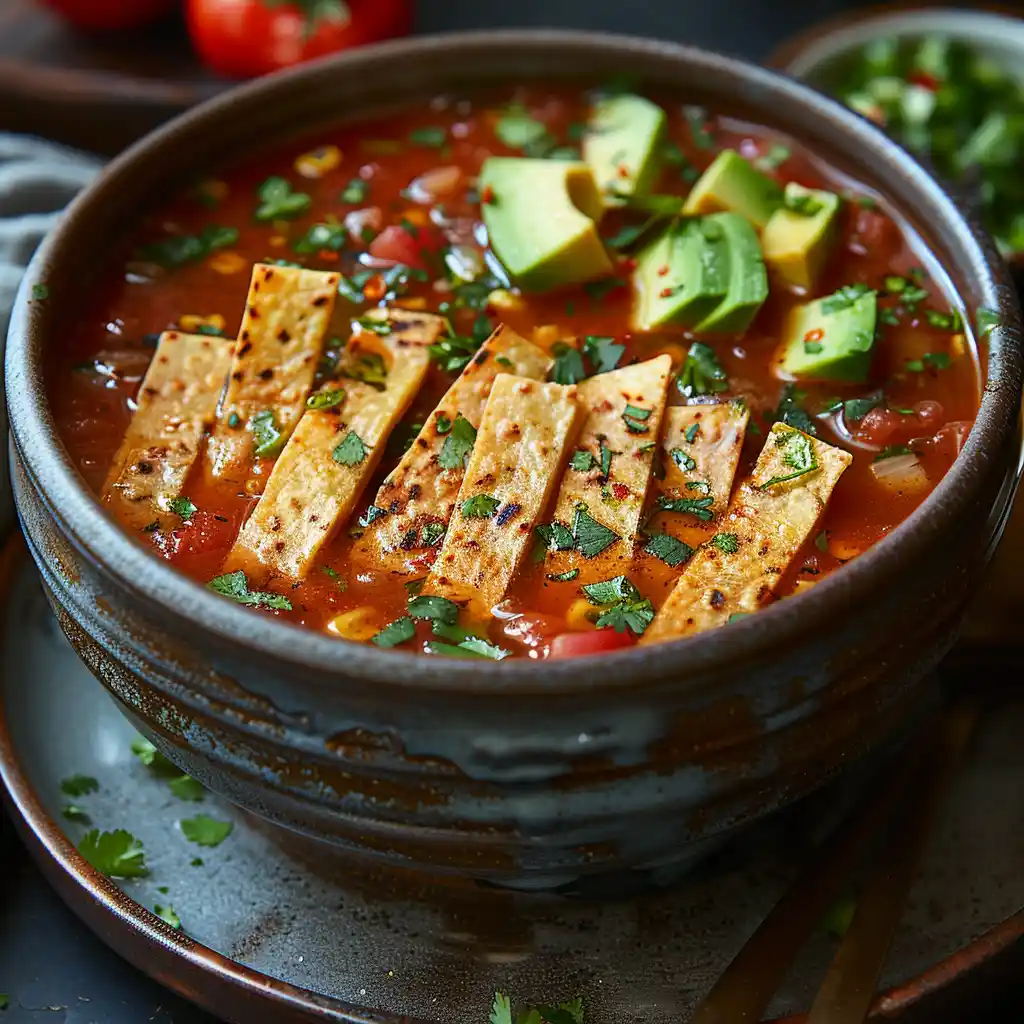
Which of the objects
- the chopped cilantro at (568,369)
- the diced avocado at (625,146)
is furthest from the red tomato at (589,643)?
the diced avocado at (625,146)

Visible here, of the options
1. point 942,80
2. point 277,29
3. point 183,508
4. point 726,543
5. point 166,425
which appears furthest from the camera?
point 942,80

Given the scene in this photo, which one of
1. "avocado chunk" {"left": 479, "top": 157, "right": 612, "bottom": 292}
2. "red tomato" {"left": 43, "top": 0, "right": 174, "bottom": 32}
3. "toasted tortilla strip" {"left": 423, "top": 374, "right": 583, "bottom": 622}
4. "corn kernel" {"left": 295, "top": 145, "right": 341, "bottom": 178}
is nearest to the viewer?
"toasted tortilla strip" {"left": 423, "top": 374, "right": 583, "bottom": 622}

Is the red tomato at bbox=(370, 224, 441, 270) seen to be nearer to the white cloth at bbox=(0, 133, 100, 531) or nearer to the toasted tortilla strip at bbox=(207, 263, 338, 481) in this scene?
the toasted tortilla strip at bbox=(207, 263, 338, 481)

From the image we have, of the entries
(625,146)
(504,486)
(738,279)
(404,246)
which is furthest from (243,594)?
(625,146)

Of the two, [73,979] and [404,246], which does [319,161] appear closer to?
[404,246]

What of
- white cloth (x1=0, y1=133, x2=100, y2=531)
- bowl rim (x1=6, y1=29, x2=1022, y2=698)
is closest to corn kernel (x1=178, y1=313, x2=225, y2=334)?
bowl rim (x1=6, y1=29, x2=1022, y2=698)

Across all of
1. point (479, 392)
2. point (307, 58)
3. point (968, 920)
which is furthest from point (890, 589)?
point (307, 58)
